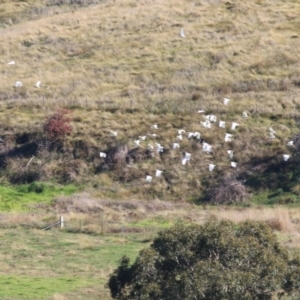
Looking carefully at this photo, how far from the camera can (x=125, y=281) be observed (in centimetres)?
2275

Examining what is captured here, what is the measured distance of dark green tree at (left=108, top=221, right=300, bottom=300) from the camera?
20.6 metres

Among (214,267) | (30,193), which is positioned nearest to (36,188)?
(30,193)

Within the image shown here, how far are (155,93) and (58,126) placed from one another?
21.8ft

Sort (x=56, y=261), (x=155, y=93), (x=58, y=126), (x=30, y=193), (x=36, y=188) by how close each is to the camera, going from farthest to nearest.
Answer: (x=155, y=93) → (x=58, y=126) → (x=36, y=188) → (x=30, y=193) → (x=56, y=261)

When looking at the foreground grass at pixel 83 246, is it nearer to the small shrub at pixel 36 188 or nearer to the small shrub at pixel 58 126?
the small shrub at pixel 36 188

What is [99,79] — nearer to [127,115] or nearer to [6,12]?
[127,115]

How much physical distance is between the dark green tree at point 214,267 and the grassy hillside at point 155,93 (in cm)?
1985

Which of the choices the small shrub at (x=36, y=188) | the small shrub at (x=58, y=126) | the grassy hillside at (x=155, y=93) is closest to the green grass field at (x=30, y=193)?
the small shrub at (x=36, y=188)

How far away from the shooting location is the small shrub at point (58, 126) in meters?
48.1

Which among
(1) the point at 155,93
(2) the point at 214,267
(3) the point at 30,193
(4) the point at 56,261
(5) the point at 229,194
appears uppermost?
(2) the point at 214,267

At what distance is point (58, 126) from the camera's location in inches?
1908

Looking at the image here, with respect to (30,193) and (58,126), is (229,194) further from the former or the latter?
(58,126)

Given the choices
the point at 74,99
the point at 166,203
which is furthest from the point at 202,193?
the point at 74,99

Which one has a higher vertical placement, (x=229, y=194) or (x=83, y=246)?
(x=83, y=246)
